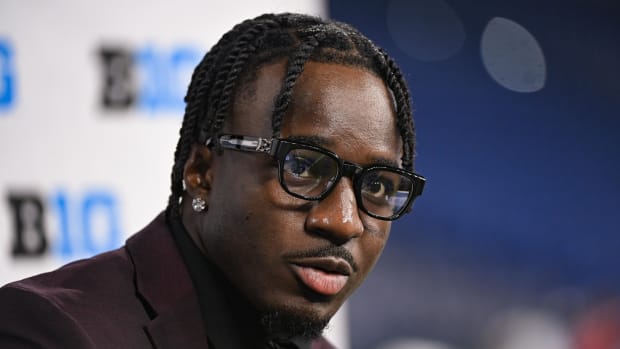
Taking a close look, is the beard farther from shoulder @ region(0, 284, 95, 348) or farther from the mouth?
shoulder @ region(0, 284, 95, 348)

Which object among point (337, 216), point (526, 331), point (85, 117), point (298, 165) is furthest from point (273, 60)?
point (526, 331)

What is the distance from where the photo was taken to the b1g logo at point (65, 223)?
2.76 metres

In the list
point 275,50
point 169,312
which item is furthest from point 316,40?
point 169,312

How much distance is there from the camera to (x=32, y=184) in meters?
2.79

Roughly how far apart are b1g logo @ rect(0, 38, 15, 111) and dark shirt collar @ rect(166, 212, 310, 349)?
1.32 metres

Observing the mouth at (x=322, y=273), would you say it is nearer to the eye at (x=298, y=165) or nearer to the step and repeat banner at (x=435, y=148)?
the eye at (x=298, y=165)

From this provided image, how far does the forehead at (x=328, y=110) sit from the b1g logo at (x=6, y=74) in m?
1.35

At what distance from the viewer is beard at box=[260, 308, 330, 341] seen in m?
1.61

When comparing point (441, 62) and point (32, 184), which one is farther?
point (441, 62)

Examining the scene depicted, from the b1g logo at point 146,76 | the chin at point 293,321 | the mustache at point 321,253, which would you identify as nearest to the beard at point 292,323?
the chin at point 293,321

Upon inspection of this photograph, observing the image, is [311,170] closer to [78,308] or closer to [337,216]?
[337,216]

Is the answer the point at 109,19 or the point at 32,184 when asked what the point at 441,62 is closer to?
the point at 109,19

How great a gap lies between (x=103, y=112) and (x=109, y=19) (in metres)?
0.30

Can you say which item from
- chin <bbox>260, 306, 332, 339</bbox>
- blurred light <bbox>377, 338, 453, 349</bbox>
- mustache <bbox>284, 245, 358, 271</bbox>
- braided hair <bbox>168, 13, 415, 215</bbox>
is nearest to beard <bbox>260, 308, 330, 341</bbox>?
chin <bbox>260, 306, 332, 339</bbox>
